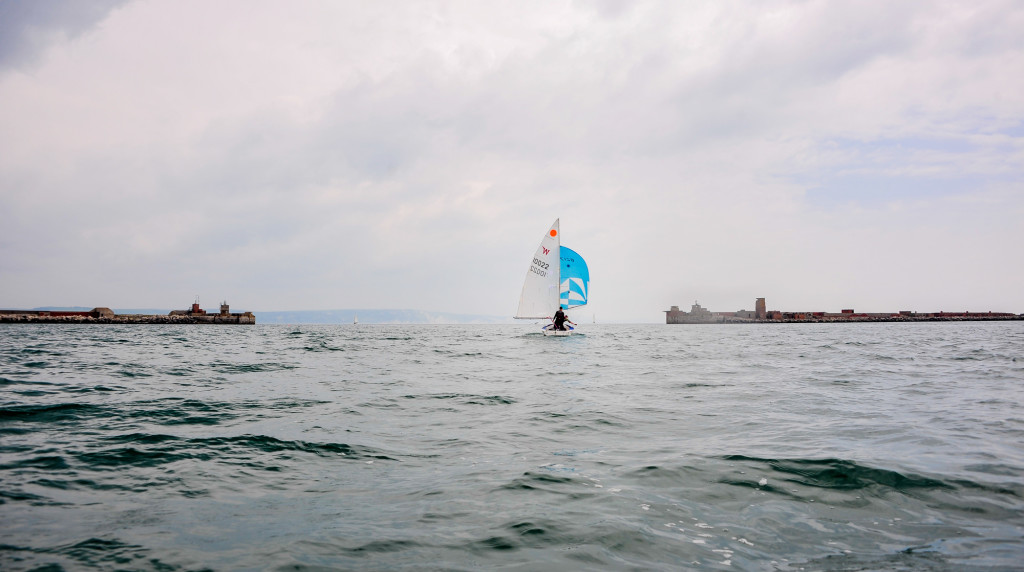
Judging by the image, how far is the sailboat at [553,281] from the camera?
49812 mm

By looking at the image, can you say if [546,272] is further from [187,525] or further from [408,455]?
[187,525]

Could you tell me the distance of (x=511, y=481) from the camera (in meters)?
6.39

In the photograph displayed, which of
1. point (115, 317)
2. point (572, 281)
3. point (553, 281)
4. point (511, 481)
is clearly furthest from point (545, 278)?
point (115, 317)

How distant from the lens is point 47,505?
529cm

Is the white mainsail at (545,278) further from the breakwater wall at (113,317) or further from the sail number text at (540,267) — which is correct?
the breakwater wall at (113,317)

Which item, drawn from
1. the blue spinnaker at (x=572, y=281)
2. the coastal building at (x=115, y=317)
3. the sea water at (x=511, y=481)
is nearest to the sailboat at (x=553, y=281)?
the blue spinnaker at (x=572, y=281)

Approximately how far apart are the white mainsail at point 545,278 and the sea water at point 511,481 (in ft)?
118

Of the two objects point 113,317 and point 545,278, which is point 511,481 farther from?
point 113,317

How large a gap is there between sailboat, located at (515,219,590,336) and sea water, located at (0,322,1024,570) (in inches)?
1421

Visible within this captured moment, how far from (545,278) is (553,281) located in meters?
0.81

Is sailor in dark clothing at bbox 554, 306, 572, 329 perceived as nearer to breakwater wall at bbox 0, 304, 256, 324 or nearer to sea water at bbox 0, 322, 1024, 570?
sea water at bbox 0, 322, 1024, 570

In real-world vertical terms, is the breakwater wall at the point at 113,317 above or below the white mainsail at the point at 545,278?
below

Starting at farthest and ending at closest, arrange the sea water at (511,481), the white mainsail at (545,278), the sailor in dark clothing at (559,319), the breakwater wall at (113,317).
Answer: the breakwater wall at (113,317), the white mainsail at (545,278), the sailor in dark clothing at (559,319), the sea water at (511,481)

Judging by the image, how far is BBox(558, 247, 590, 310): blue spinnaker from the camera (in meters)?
50.2
